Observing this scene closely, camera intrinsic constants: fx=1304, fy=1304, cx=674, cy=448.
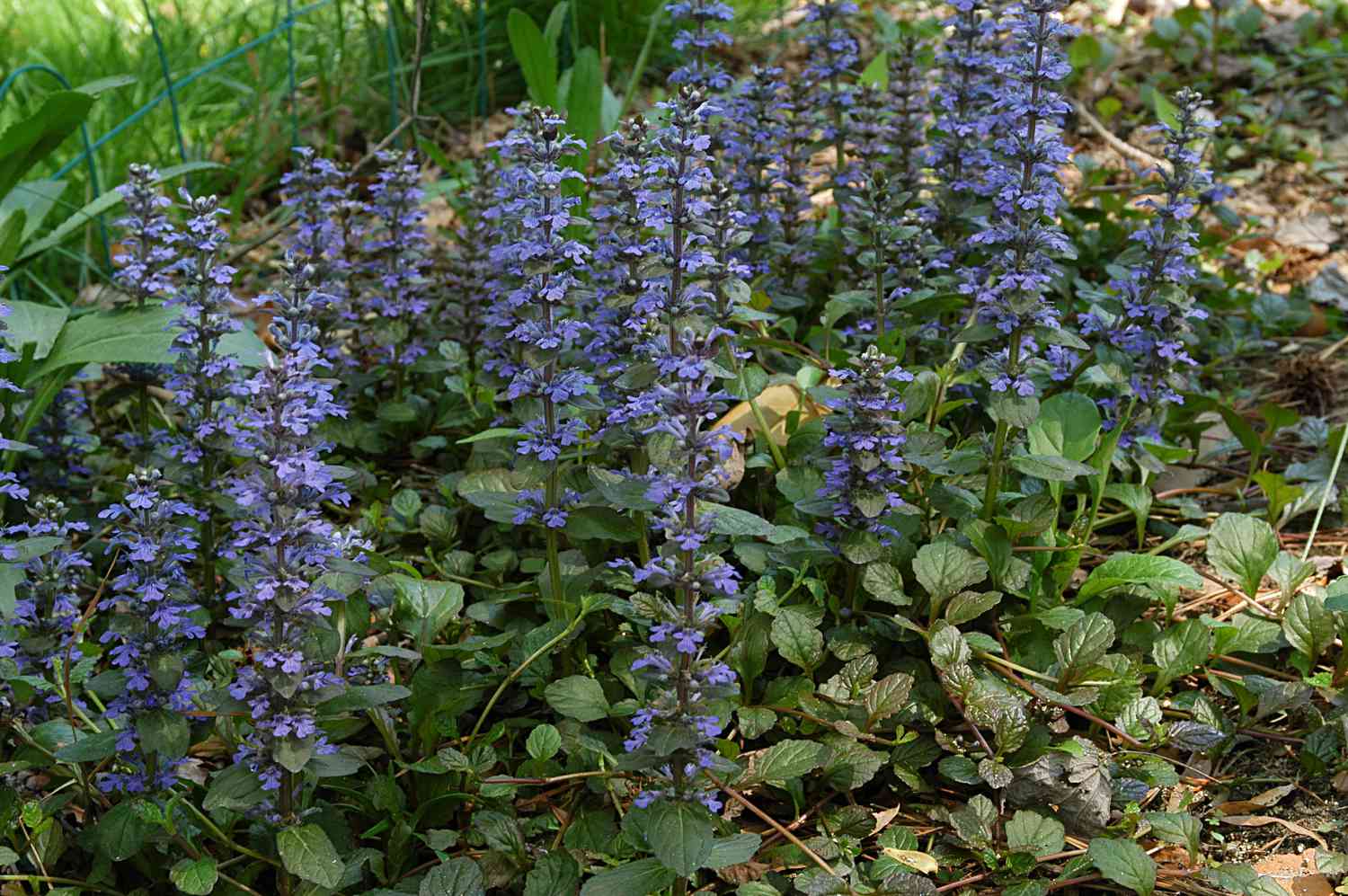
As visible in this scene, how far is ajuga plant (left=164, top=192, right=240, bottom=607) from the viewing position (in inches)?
123

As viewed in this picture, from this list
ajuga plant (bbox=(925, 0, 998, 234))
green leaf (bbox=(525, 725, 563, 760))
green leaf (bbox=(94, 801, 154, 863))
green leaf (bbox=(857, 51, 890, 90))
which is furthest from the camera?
green leaf (bbox=(857, 51, 890, 90))

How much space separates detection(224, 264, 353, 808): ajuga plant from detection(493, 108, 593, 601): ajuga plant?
505 millimetres

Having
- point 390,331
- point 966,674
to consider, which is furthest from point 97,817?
point 966,674

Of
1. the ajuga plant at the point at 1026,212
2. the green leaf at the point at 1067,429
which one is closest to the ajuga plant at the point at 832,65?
the ajuga plant at the point at 1026,212

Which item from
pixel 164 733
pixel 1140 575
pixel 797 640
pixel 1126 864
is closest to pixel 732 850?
pixel 797 640

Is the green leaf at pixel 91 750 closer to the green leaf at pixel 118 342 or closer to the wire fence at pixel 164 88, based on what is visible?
the green leaf at pixel 118 342

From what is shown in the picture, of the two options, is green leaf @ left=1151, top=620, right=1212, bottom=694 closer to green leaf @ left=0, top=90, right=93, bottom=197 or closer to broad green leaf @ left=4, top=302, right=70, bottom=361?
broad green leaf @ left=4, top=302, right=70, bottom=361

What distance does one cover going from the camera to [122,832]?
8.51ft

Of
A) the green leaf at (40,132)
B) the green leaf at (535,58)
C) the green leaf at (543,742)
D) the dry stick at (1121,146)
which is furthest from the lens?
the dry stick at (1121,146)

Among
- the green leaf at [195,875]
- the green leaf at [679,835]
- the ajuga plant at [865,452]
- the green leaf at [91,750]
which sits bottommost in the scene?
the green leaf at [195,875]

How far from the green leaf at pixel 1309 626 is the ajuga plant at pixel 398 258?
251 cm

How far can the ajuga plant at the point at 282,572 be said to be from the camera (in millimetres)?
2260

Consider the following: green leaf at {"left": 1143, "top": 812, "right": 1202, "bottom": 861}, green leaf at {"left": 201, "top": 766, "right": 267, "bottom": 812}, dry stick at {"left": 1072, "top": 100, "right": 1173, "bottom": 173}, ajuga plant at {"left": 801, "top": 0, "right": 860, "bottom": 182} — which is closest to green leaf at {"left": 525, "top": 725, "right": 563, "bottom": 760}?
green leaf at {"left": 201, "top": 766, "right": 267, "bottom": 812}

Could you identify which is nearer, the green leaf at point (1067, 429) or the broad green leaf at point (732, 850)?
the broad green leaf at point (732, 850)
